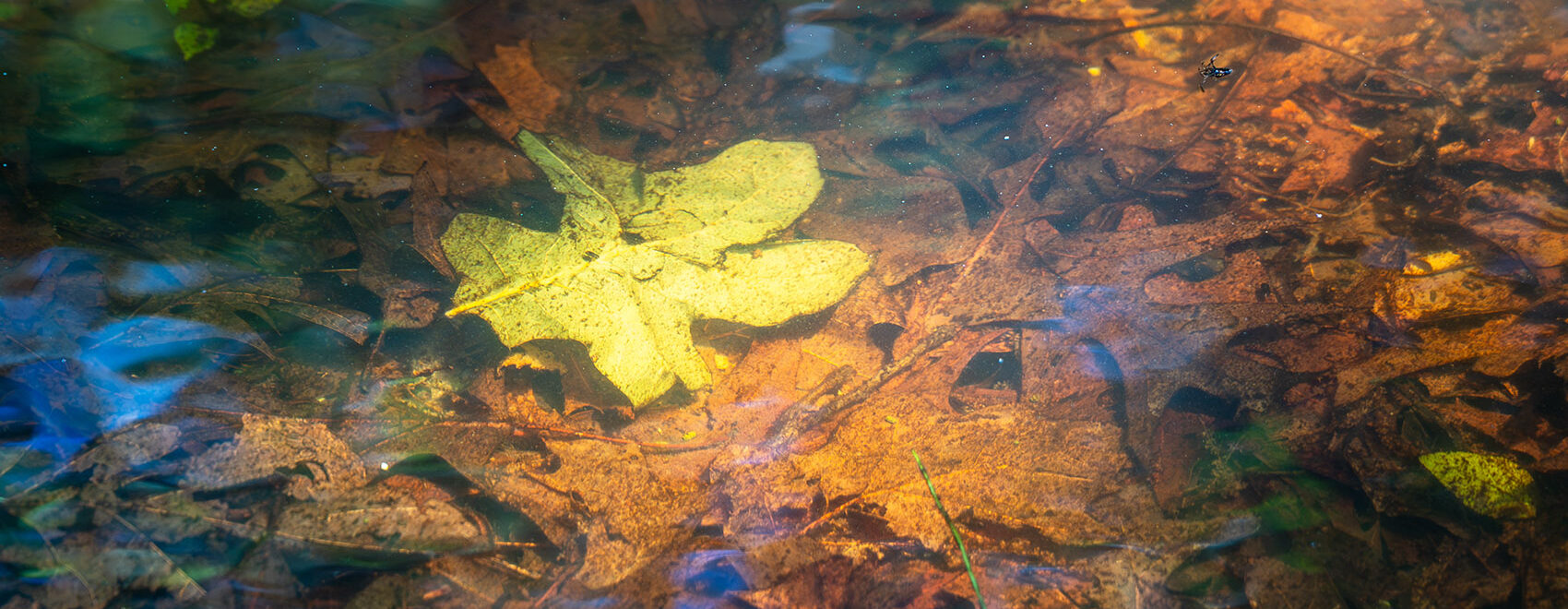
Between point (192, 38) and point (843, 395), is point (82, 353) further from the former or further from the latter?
point (843, 395)

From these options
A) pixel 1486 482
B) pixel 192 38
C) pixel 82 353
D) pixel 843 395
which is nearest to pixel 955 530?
pixel 843 395

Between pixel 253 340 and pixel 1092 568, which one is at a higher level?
pixel 253 340

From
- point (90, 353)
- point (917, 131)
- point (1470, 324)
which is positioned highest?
point (917, 131)

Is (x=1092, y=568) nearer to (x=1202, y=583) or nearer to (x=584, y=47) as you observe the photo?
(x=1202, y=583)

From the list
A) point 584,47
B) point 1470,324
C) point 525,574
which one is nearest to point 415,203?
point 584,47

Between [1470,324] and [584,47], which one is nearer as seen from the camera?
[1470,324]

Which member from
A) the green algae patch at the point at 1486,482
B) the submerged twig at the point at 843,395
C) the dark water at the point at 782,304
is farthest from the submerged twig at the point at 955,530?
the green algae patch at the point at 1486,482

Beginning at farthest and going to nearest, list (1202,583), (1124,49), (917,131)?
(1124,49), (917,131), (1202,583)

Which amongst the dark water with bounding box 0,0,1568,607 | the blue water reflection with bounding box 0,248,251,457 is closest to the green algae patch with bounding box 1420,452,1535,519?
the dark water with bounding box 0,0,1568,607
